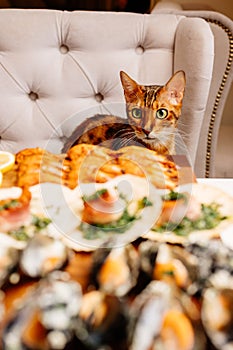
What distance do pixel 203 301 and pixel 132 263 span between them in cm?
10

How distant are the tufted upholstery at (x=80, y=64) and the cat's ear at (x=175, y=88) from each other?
14 centimetres

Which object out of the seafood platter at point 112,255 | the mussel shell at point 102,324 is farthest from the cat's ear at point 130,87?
the mussel shell at point 102,324

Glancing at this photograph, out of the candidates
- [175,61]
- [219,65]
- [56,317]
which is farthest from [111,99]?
[56,317]

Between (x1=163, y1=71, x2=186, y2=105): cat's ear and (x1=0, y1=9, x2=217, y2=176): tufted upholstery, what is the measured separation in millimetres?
143

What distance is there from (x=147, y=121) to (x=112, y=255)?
1.88 feet

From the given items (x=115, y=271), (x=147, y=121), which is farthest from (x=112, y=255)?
(x=147, y=121)

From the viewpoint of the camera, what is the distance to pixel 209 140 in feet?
5.02

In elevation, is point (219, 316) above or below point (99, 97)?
above

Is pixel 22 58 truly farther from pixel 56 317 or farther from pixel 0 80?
pixel 56 317

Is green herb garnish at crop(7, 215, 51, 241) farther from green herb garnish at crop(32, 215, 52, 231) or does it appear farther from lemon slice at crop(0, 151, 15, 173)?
lemon slice at crop(0, 151, 15, 173)

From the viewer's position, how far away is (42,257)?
68cm

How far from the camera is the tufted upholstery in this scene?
53.7 inches

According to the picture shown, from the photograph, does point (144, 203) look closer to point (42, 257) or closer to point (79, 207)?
point (79, 207)

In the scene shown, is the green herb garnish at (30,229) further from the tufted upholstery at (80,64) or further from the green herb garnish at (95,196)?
the tufted upholstery at (80,64)
